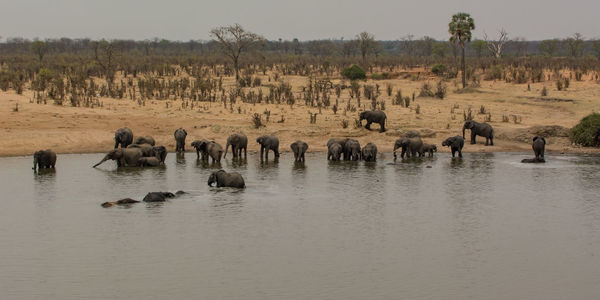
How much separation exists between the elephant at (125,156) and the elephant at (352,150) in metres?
7.10

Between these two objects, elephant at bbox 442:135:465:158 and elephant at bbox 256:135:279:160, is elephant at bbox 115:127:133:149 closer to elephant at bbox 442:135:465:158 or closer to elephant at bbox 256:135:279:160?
elephant at bbox 256:135:279:160

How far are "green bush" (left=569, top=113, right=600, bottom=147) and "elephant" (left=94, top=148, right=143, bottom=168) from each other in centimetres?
1730

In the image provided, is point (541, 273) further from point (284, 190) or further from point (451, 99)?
point (451, 99)

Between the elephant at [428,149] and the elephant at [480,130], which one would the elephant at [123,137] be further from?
the elephant at [480,130]

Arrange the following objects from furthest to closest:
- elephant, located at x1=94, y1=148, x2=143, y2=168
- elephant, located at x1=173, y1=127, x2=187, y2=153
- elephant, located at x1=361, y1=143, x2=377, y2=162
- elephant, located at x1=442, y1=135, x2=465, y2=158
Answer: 1. elephant, located at x1=173, y1=127, x2=187, y2=153
2. elephant, located at x1=442, y1=135, x2=465, y2=158
3. elephant, located at x1=361, y1=143, x2=377, y2=162
4. elephant, located at x1=94, y1=148, x2=143, y2=168

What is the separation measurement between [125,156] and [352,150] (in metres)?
7.73

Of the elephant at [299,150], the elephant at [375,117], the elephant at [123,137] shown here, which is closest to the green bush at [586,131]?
the elephant at [375,117]

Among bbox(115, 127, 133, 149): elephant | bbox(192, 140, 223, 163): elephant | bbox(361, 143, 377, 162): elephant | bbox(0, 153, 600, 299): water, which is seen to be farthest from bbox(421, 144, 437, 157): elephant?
bbox(115, 127, 133, 149): elephant

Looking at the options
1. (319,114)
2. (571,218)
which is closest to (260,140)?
(319,114)

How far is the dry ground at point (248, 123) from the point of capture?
31.2 metres

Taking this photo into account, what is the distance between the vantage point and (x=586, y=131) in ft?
103

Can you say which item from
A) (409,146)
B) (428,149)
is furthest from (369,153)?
(428,149)

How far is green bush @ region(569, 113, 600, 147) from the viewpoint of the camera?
3123 cm

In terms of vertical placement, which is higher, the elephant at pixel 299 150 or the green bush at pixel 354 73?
the green bush at pixel 354 73
